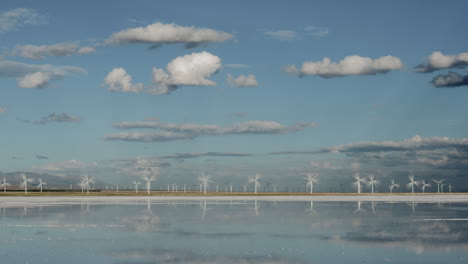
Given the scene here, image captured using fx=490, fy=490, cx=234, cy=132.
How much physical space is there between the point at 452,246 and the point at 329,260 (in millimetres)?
10549

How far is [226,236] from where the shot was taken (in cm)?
3756

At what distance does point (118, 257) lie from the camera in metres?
28.0

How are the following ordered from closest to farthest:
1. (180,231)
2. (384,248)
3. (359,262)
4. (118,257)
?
(359,262) → (118,257) → (384,248) → (180,231)

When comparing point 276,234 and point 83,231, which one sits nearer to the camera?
point 276,234

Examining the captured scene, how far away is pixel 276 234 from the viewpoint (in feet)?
128

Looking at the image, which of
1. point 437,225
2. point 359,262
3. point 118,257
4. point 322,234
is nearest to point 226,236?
point 322,234

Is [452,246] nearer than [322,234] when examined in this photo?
Yes

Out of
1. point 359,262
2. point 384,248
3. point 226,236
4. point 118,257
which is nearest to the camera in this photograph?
point 359,262

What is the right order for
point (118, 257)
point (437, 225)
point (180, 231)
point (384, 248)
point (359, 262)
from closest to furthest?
Result: point (359, 262) → point (118, 257) → point (384, 248) → point (180, 231) → point (437, 225)

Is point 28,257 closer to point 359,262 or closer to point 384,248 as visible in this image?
point 359,262

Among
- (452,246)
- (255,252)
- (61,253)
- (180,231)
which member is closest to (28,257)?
(61,253)

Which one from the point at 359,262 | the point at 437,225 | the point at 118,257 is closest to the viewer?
the point at 359,262

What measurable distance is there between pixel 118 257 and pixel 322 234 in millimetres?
17635

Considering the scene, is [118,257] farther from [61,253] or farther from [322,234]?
[322,234]
